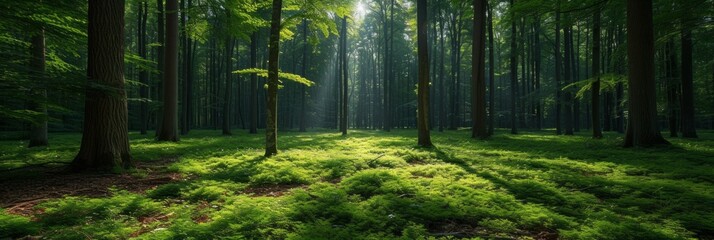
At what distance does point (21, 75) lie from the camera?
18.0 feet

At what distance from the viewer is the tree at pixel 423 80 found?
467 inches

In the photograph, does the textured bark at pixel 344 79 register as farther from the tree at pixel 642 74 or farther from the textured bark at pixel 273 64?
the tree at pixel 642 74

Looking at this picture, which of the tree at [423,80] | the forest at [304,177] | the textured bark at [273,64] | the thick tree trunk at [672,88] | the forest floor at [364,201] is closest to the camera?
the forest floor at [364,201]

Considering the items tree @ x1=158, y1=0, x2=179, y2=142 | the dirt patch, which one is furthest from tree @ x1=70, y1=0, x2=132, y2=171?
tree @ x1=158, y1=0, x2=179, y2=142

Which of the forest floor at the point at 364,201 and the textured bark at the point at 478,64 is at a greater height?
the textured bark at the point at 478,64

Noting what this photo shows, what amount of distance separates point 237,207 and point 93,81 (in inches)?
166

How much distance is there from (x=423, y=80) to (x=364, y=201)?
7.75m

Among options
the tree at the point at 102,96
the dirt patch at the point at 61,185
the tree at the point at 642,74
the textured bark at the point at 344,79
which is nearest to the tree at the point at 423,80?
the tree at the point at 642,74

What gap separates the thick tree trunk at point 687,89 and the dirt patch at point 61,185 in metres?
21.4

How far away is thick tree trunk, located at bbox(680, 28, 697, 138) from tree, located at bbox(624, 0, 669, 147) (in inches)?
308

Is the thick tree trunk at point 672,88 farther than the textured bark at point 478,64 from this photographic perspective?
Yes

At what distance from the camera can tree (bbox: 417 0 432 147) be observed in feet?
38.9

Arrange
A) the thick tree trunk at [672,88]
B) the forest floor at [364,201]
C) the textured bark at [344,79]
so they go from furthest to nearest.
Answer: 1. the textured bark at [344,79]
2. the thick tree trunk at [672,88]
3. the forest floor at [364,201]

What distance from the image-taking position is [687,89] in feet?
50.3
